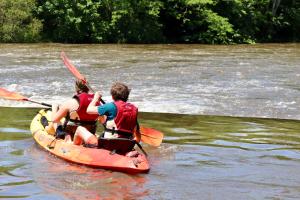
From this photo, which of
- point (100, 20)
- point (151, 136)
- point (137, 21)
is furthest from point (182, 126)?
point (137, 21)

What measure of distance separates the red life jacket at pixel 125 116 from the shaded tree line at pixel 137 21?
19764 millimetres

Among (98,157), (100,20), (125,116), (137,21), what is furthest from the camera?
Result: (137,21)

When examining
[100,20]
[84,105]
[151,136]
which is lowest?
[100,20]

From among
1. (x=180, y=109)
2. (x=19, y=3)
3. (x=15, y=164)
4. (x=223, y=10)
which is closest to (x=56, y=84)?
(x=180, y=109)

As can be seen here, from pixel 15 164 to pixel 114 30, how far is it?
Result: 2051 centimetres

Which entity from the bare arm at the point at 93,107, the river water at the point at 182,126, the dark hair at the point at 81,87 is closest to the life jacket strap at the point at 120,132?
the bare arm at the point at 93,107

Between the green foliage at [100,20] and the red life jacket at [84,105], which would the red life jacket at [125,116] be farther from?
the green foliage at [100,20]

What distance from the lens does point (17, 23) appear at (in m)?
25.3

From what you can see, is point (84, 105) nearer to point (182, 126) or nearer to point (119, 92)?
point (119, 92)

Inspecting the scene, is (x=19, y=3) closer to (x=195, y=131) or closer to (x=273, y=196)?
(x=195, y=131)

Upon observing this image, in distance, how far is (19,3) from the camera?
2542cm

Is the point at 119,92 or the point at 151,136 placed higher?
the point at 119,92

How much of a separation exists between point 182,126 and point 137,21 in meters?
18.8

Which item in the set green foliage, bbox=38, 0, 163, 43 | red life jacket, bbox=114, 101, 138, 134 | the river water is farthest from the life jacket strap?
green foliage, bbox=38, 0, 163, 43
